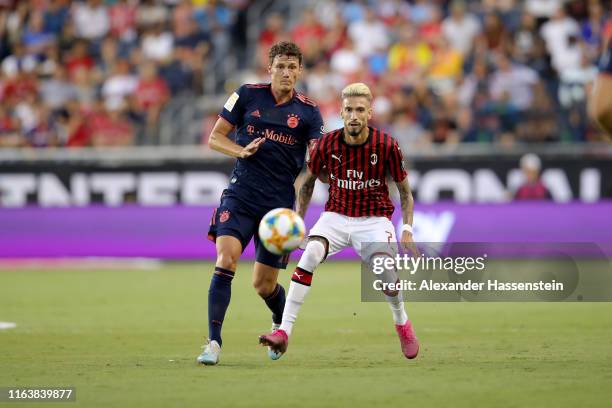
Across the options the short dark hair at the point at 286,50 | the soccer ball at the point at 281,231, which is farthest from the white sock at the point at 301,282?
the short dark hair at the point at 286,50

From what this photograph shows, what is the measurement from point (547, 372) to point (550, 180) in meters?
12.5

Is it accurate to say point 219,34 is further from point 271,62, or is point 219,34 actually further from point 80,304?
point 271,62

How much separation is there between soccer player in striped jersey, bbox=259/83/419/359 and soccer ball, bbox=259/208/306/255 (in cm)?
35

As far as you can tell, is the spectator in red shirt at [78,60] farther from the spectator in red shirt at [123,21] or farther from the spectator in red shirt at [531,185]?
the spectator in red shirt at [531,185]

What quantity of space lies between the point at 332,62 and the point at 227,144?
1384 centimetres

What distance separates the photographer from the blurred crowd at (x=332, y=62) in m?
21.0

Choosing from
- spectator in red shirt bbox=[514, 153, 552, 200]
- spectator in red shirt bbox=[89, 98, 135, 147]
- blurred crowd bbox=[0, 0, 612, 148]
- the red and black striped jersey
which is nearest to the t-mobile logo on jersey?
the red and black striped jersey

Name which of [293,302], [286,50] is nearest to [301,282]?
[293,302]

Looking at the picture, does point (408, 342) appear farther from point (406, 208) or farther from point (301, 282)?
point (406, 208)

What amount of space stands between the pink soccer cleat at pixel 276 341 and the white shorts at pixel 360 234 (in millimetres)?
895

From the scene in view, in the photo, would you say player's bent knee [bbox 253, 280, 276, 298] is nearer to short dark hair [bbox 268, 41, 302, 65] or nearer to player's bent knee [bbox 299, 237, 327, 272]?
player's bent knee [bbox 299, 237, 327, 272]

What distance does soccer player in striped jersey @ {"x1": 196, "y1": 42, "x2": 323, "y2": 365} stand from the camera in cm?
965

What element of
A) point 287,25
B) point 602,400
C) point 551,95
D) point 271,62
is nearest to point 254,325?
point 271,62

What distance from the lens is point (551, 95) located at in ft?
68.5
